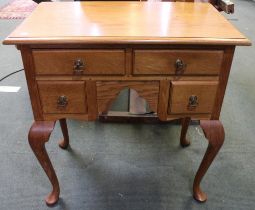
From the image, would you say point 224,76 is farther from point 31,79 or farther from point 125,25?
point 31,79

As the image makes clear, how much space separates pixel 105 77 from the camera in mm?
824

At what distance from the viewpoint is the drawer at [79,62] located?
2.54ft

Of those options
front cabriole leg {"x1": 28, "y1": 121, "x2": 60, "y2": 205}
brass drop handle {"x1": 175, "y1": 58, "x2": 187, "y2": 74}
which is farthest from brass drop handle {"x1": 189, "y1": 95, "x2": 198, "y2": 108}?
front cabriole leg {"x1": 28, "y1": 121, "x2": 60, "y2": 205}

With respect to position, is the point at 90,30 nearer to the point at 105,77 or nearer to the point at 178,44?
the point at 105,77

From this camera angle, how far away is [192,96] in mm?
863

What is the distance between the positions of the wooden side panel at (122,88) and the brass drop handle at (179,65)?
8 centimetres

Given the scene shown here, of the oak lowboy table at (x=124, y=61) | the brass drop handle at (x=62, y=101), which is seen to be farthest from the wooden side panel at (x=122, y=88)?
the brass drop handle at (x=62, y=101)

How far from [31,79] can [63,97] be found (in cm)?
11

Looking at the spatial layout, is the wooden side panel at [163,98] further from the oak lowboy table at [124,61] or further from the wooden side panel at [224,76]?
the wooden side panel at [224,76]

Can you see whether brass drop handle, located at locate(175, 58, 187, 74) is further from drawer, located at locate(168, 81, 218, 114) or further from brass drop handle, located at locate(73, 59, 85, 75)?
brass drop handle, located at locate(73, 59, 85, 75)

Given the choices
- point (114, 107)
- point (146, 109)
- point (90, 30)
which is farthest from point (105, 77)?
point (114, 107)

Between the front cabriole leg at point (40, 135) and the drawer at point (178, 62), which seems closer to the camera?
the drawer at point (178, 62)

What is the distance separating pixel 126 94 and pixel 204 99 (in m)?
1.04

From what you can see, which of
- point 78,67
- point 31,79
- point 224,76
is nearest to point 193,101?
point 224,76
